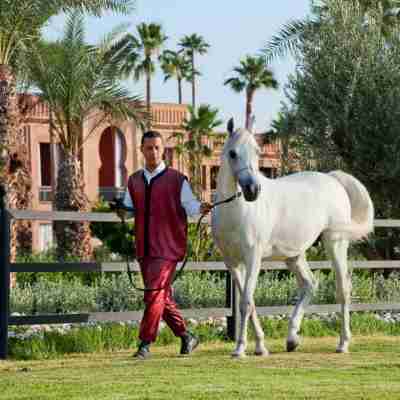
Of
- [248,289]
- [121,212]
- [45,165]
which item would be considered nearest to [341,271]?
[248,289]

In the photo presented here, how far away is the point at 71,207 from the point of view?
28.6 metres

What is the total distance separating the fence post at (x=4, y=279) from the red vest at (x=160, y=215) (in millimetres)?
1355

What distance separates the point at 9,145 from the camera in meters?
24.3

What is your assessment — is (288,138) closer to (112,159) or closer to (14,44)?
(14,44)

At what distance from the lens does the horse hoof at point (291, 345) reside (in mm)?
11336

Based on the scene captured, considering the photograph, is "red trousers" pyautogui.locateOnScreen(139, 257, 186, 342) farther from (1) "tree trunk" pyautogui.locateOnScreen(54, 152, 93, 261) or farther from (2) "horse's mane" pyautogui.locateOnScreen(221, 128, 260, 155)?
(1) "tree trunk" pyautogui.locateOnScreen(54, 152, 93, 261)

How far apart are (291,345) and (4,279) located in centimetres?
285

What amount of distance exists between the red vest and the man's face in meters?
0.11

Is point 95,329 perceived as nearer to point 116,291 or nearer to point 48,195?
point 116,291

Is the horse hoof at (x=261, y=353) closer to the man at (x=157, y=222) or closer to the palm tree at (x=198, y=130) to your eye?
the man at (x=157, y=222)

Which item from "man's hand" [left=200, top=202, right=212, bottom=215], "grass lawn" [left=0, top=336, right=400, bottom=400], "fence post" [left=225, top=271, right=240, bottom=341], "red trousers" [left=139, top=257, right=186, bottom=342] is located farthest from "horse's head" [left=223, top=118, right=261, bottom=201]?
"fence post" [left=225, top=271, right=240, bottom=341]

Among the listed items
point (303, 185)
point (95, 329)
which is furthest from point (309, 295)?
point (95, 329)

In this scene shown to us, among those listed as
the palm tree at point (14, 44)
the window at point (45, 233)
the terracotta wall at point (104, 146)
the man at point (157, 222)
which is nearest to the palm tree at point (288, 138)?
the palm tree at point (14, 44)

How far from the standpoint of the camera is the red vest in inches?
409
